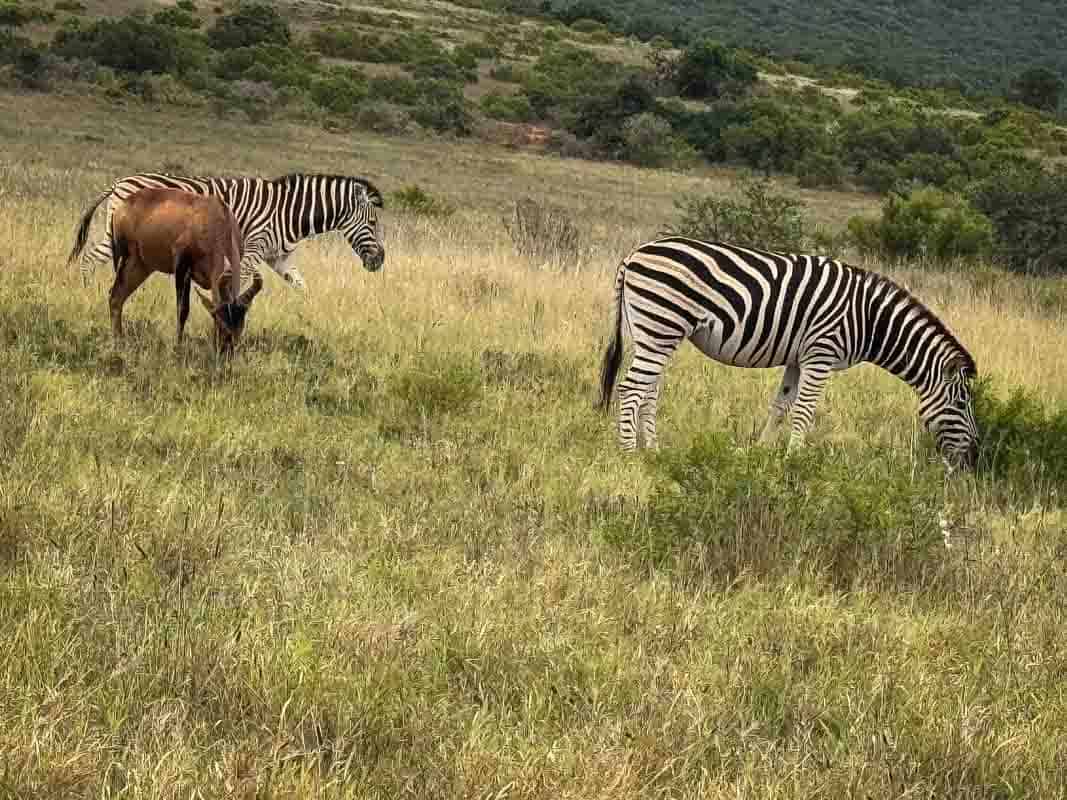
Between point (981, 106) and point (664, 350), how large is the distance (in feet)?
246

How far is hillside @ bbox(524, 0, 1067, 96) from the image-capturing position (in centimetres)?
11788

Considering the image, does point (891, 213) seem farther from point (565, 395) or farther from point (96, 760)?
point (96, 760)

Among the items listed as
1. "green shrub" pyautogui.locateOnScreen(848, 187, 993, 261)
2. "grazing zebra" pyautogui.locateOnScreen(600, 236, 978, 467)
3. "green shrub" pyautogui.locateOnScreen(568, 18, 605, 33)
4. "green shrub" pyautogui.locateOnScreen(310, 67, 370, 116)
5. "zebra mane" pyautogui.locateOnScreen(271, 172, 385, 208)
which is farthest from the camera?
"green shrub" pyautogui.locateOnScreen(568, 18, 605, 33)

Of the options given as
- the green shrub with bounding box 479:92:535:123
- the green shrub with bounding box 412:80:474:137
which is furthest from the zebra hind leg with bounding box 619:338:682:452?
the green shrub with bounding box 479:92:535:123

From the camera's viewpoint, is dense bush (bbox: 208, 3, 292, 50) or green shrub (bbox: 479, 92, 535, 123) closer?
green shrub (bbox: 479, 92, 535, 123)

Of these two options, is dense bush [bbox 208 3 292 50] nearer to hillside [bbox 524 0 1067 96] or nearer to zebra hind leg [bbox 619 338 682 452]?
zebra hind leg [bbox 619 338 682 452]

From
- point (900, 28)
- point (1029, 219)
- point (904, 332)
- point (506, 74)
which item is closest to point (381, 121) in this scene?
point (506, 74)

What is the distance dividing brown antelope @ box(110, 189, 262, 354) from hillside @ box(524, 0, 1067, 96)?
104546 mm

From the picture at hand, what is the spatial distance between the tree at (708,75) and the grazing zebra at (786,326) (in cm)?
5728

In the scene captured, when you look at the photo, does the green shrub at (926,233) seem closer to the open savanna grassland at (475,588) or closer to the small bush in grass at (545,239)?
the small bush in grass at (545,239)

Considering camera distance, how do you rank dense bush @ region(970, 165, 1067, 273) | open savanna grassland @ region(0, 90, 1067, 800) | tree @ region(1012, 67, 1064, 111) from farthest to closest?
tree @ region(1012, 67, 1064, 111) → dense bush @ region(970, 165, 1067, 273) → open savanna grassland @ region(0, 90, 1067, 800)

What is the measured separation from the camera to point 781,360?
855cm

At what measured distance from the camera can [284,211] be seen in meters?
12.4

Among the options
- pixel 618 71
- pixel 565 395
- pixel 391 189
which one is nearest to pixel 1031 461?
pixel 565 395
